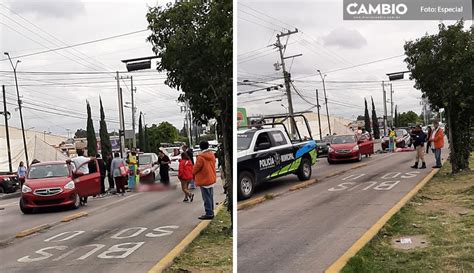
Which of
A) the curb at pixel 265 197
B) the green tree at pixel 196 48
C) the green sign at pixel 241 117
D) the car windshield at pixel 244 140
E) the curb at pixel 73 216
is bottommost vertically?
the curb at pixel 73 216

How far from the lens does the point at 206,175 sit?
3.61 meters

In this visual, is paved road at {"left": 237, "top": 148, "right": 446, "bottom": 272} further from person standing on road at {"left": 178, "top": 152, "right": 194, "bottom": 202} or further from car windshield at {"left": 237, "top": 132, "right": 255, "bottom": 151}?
person standing on road at {"left": 178, "top": 152, "right": 194, "bottom": 202}

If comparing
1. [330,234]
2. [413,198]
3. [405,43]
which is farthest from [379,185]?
[405,43]

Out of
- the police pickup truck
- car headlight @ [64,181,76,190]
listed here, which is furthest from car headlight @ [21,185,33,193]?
the police pickup truck

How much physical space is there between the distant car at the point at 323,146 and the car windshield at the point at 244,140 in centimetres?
55

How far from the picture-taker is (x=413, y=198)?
10.1ft

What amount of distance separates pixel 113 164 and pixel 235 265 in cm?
112

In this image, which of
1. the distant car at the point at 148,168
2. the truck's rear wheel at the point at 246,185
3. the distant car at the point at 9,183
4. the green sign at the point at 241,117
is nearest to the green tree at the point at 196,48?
the distant car at the point at 148,168

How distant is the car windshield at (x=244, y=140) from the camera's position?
8.87 ft

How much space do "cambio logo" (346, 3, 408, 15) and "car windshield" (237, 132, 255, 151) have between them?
3.00 ft

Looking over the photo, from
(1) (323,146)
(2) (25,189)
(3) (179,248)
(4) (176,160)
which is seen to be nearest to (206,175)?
(4) (176,160)

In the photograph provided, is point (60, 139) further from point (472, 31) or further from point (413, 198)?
point (472, 31)

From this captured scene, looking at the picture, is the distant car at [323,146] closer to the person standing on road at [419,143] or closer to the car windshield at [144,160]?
the person standing on road at [419,143]

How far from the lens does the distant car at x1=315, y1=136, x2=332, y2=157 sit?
118 inches
